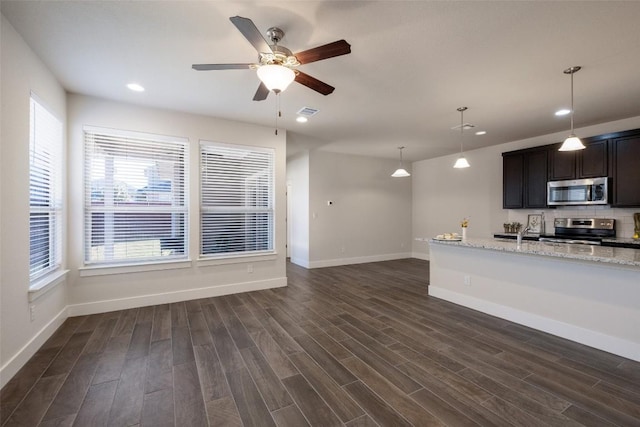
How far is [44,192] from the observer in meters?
2.93

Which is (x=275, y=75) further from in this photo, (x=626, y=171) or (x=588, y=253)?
(x=626, y=171)

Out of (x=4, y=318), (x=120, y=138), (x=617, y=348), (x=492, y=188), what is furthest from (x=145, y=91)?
(x=492, y=188)

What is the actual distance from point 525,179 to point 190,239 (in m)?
6.08

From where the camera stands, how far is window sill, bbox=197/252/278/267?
4.25 meters

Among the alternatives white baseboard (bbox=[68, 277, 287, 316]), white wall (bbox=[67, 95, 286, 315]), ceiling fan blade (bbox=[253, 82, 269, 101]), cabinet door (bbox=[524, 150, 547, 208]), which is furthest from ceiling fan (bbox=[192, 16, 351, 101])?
cabinet door (bbox=[524, 150, 547, 208])

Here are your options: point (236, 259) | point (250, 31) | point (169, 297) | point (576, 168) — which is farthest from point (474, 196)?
point (169, 297)

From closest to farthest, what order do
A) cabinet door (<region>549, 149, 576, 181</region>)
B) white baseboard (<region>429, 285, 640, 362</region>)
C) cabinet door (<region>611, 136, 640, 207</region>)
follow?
white baseboard (<region>429, 285, 640, 362</region>), cabinet door (<region>611, 136, 640, 207</region>), cabinet door (<region>549, 149, 576, 181</region>)

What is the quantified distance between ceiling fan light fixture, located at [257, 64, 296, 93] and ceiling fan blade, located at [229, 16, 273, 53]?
0.38 ft

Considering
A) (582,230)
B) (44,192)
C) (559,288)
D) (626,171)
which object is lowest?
(559,288)

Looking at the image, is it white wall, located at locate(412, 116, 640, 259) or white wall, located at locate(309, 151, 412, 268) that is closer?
white wall, located at locate(412, 116, 640, 259)

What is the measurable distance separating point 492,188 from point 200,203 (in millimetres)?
5920

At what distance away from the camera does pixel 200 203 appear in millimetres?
4238

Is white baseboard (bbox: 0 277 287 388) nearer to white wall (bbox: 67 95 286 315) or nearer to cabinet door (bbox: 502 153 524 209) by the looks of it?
white wall (bbox: 67 95 286 315)

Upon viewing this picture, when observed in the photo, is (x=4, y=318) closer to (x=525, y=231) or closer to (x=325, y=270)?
(x=325, y=270)
